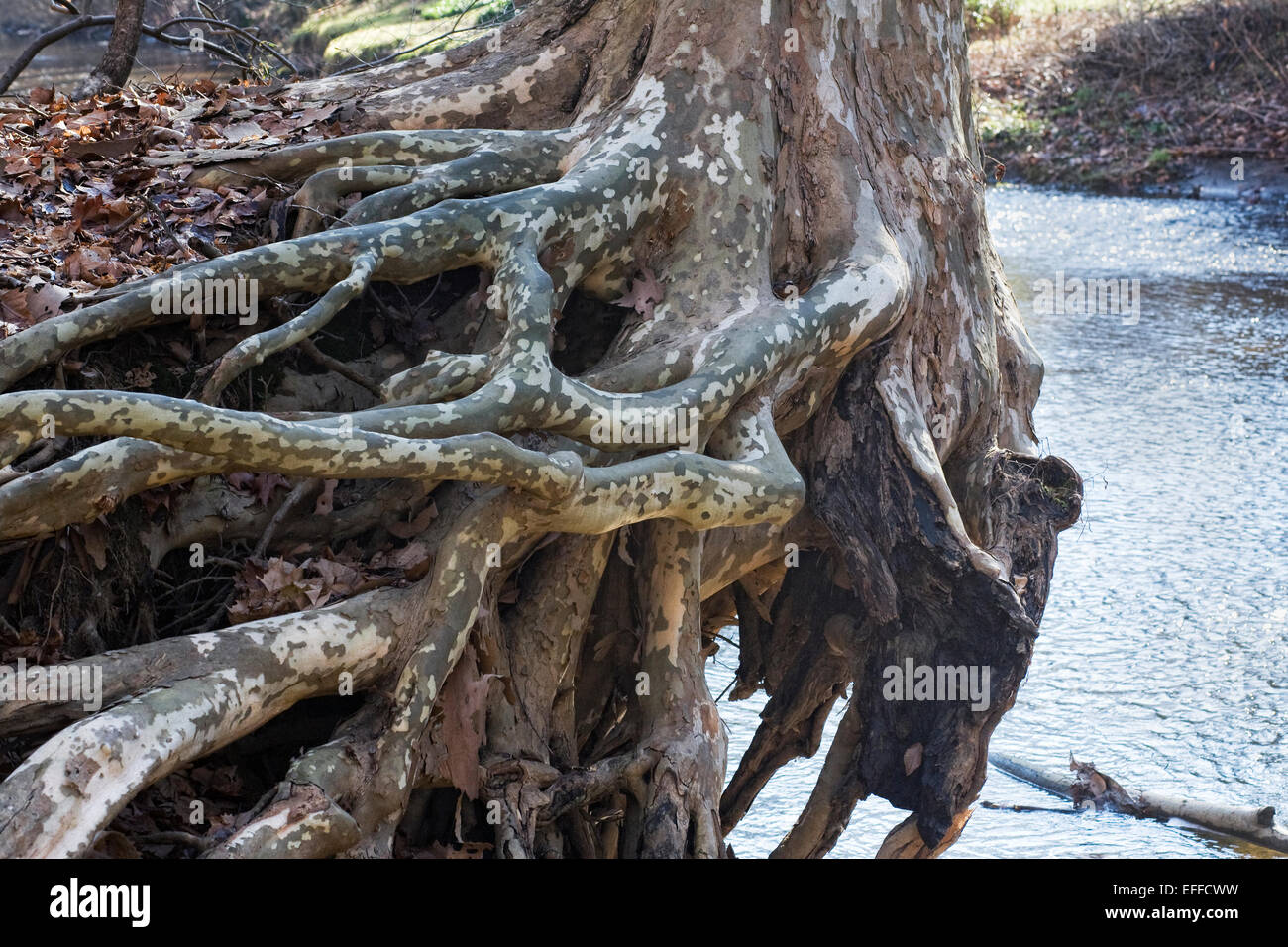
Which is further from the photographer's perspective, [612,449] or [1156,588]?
[1156,588]

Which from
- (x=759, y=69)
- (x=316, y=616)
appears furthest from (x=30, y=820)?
(x=759, y=69)

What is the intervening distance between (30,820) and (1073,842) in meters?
5.70

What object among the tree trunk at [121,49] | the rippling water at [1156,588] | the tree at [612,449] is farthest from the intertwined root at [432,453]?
the rippling water at [1156,588]

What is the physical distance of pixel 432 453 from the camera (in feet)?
11.5

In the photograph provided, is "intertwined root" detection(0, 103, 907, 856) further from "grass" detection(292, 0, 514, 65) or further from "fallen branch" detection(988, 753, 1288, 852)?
"grass" detection(292, 0, 514, 65)

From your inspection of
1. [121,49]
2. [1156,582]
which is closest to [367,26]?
[121,49]

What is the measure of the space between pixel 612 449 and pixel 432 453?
99 centimetres

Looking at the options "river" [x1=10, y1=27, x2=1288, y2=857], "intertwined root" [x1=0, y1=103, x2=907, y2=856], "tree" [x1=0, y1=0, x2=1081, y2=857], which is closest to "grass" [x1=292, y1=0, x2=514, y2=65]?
"river" [x1=10, y1=27, x2=1288, y2=857]

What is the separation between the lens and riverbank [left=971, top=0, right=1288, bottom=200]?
19.5 meters

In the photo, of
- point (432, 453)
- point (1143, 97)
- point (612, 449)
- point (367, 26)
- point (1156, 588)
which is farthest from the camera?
point (1143, 97)

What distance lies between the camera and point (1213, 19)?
22453 millimetres

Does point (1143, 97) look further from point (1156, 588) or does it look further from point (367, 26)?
point (1156, 588)

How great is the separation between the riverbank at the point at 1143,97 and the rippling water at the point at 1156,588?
5454mm

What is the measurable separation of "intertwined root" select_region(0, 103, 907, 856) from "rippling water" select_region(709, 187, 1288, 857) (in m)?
3.47
